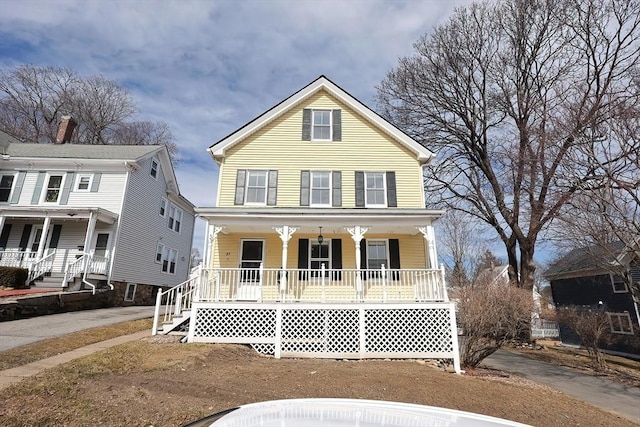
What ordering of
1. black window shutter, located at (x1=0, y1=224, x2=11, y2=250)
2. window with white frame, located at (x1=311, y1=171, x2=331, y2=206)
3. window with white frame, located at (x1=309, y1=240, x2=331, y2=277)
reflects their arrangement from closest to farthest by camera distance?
window with white frame, located at (x1=309, y1=240, x2=331, y2=277)
window with white frame, located at (x1=311, y1=171, x2=331, y2=206)
black window shutter, located at (x1=0, y1=224, x2=11, y2=250)

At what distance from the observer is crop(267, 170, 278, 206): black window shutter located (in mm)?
13391

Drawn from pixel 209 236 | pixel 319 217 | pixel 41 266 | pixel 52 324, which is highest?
pixel 319 217

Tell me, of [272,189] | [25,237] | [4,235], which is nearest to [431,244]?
[272,189]

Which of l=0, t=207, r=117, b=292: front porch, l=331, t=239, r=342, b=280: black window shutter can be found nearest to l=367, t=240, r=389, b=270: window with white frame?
l=331, t=239, r=342, b=280: black window shutter

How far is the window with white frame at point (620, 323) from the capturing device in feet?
64.1

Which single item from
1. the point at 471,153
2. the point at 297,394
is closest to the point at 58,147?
the point at 297,394

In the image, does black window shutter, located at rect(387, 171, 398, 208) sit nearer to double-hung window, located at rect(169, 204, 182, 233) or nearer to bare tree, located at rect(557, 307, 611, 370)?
bare tree, located at rect(557, 307, 611, 370)

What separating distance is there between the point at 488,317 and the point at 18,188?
2331 centimetres

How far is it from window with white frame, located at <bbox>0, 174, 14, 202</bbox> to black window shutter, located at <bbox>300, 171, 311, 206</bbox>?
16.4 meters

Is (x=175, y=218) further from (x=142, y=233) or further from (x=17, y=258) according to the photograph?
(x=17, y=258)

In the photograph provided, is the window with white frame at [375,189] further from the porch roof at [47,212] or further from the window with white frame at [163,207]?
the window with white frame at [163,207]

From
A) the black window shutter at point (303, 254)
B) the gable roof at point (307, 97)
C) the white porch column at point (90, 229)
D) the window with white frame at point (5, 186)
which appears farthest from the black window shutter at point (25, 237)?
the black window shutter at point (303, 254)

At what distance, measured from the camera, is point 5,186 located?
18297 mm

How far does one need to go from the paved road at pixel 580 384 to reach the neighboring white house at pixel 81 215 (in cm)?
1789
